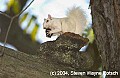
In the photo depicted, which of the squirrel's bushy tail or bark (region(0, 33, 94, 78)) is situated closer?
bark (region(0, 33, 94, 78))

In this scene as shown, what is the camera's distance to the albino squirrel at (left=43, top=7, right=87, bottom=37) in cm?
146

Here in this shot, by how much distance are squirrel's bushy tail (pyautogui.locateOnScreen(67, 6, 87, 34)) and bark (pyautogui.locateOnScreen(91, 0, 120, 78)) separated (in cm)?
5

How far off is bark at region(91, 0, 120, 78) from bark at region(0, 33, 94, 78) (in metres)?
0.07

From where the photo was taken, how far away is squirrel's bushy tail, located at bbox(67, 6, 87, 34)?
4.85ft

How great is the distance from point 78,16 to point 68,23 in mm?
63

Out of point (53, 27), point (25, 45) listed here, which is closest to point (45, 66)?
point (53, 27)

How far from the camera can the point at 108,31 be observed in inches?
55.6

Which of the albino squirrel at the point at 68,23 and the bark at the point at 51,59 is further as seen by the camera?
the albino squirrel at the point at 68,23

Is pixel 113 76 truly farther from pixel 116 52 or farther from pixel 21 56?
pixel 21 56

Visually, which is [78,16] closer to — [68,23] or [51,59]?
[68,23]

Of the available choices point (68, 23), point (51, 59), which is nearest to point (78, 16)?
point (68, 23)

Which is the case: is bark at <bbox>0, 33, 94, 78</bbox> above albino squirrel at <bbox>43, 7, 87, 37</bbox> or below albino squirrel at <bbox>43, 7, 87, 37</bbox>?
below

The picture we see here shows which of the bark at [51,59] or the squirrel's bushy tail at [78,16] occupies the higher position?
the squirrel's bushy tail at [78,16]

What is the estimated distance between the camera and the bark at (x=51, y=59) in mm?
1286
